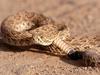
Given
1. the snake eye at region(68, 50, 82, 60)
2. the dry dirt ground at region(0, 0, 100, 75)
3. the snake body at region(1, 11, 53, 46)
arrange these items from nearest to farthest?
the dry dirt ground at region(0, 0, 100, 75) < the snake eye at region(68, 50, 82, 60) < the snake body at region(1, 11, 53, 46)

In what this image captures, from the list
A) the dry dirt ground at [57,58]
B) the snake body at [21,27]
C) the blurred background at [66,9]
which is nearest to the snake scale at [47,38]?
the snake body at [21,27]

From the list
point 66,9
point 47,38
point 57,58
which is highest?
point 66,9

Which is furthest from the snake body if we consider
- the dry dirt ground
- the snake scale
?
the dry dirt ground

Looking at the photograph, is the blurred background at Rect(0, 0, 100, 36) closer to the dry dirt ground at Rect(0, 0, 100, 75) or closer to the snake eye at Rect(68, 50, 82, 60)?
the dry dirt ground at Rect(0, 0, 100, 75)

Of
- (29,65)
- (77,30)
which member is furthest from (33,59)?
(77,30)

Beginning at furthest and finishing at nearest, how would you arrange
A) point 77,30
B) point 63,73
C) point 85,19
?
point 85,19
point 77,30
point 63,73

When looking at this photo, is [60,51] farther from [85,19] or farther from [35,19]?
[85,19]

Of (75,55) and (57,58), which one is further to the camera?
(57,58)

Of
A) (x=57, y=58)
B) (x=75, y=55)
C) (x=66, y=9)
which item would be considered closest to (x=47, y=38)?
(x=57, y=58)

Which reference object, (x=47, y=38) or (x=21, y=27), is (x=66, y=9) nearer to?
(x=21, y=27)
